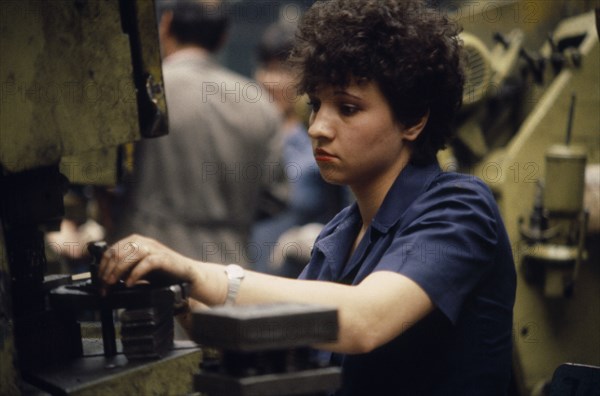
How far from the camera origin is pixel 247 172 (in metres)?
4.97

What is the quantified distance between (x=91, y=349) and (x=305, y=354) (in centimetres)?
77

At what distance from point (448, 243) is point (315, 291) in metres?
0.34

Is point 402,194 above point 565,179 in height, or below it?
above

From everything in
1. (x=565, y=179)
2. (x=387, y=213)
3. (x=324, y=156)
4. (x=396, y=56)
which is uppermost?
(x=396, y=56)

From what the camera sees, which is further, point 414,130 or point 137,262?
point 414,130

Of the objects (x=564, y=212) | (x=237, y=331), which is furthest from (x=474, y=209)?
(x=564, y=212)

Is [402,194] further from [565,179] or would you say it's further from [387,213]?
[565,179]

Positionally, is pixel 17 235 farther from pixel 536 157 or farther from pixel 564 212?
pixel 536 157

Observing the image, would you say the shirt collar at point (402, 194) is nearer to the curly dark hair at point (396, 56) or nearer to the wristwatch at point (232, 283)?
the curly dark hair at point (396, 56)

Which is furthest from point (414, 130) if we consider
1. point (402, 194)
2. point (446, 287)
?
point (446, 287)

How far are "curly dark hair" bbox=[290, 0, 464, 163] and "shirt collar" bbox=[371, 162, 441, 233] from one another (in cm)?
5

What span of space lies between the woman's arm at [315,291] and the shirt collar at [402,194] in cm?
31

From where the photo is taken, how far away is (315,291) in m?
2.16

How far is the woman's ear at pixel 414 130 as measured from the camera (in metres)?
2.60
